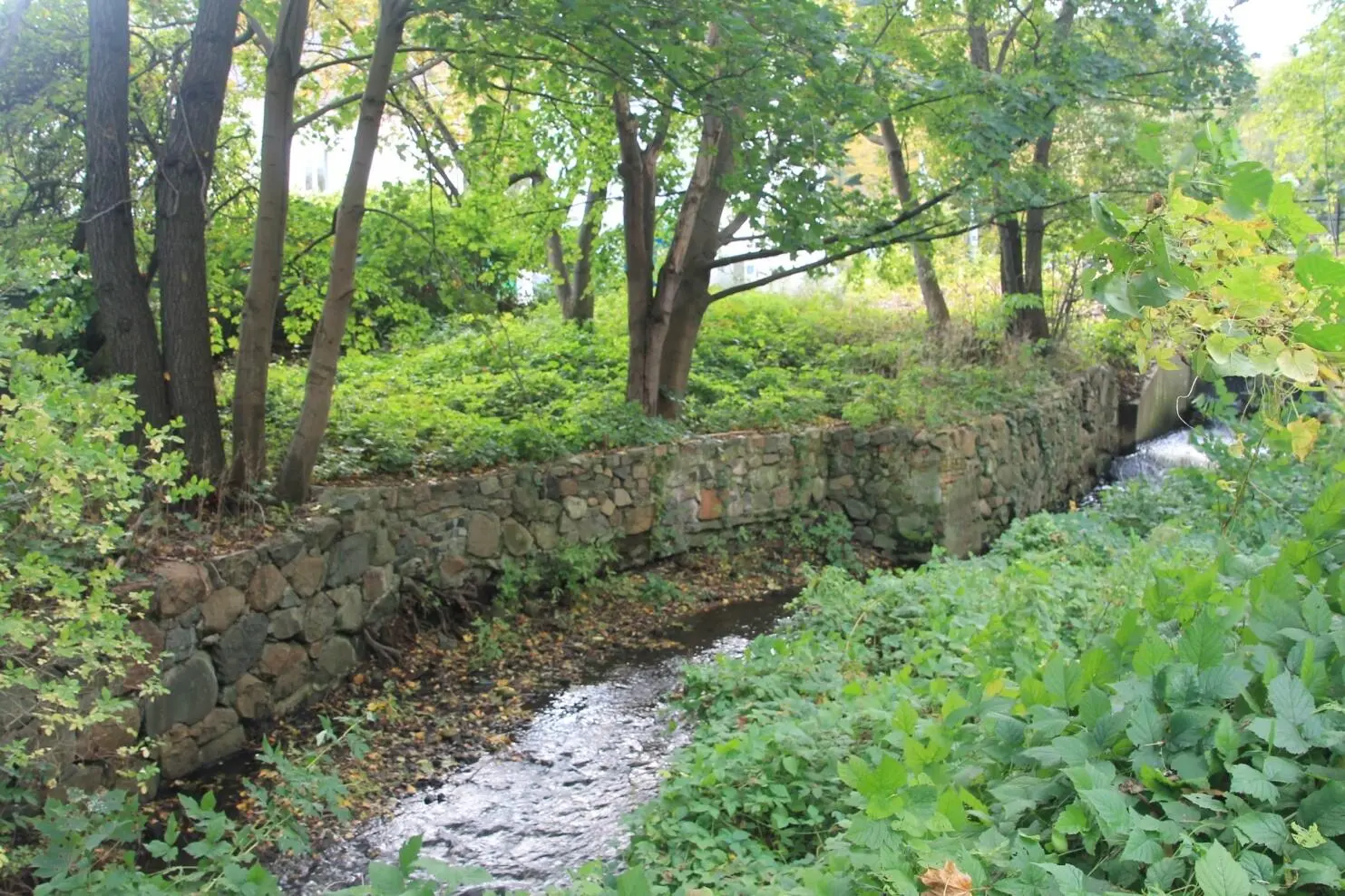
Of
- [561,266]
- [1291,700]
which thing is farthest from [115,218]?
[561,266]

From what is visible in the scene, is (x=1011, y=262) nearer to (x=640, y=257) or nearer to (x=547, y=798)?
(x=640, y=257)

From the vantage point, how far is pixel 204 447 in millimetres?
5918

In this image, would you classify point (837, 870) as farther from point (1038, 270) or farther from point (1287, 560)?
point (1038, 270)

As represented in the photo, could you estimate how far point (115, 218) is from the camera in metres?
5.71

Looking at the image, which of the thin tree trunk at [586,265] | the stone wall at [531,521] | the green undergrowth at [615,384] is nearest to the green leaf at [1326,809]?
the stone wall at [531,521]

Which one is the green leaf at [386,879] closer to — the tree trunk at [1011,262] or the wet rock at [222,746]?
the wet rock at [222,746]

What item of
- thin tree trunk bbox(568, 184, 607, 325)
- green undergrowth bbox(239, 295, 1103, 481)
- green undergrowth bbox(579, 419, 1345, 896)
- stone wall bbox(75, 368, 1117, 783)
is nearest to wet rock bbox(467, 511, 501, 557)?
stone wall bbox(75, 368, 1117, 783)

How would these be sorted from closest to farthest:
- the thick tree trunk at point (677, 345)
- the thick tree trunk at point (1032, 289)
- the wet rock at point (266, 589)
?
the wet rock at point (266, 589) → the thick tree trunk at point (677, 345) → the thick tree trunk at point (1032, 289)

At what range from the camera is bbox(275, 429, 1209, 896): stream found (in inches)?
166

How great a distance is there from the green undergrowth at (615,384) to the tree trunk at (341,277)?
0.46m

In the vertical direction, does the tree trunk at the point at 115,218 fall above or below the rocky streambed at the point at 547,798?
above

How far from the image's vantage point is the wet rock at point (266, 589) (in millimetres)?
5453

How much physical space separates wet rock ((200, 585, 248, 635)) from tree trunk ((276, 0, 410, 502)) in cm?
101

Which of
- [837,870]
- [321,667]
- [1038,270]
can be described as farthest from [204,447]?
[1038,270]
